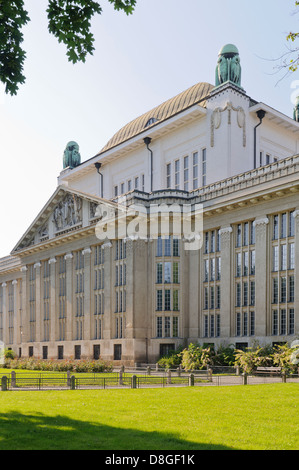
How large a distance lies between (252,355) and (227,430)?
23.5 meters

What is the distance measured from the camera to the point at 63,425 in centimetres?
1527

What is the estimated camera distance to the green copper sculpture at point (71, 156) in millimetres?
72500

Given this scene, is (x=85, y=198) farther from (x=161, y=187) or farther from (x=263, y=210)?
(x=263, y=210)

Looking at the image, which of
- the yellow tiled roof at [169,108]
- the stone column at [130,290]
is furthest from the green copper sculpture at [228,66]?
the stone column at [130,290]

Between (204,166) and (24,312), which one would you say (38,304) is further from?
(204,166)

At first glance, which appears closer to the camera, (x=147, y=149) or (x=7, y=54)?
(x=7, y=54)

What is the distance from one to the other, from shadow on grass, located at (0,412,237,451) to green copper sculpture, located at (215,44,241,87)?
39.5 m

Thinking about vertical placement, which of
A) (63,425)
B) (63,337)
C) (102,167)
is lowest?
(63,337)

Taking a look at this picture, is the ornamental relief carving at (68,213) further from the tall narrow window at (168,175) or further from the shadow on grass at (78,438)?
the shadow on grass at (78,438)

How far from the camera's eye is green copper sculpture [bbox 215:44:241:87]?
48.6 metres

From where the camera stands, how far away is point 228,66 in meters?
48.7

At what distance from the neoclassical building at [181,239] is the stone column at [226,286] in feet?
0.28
